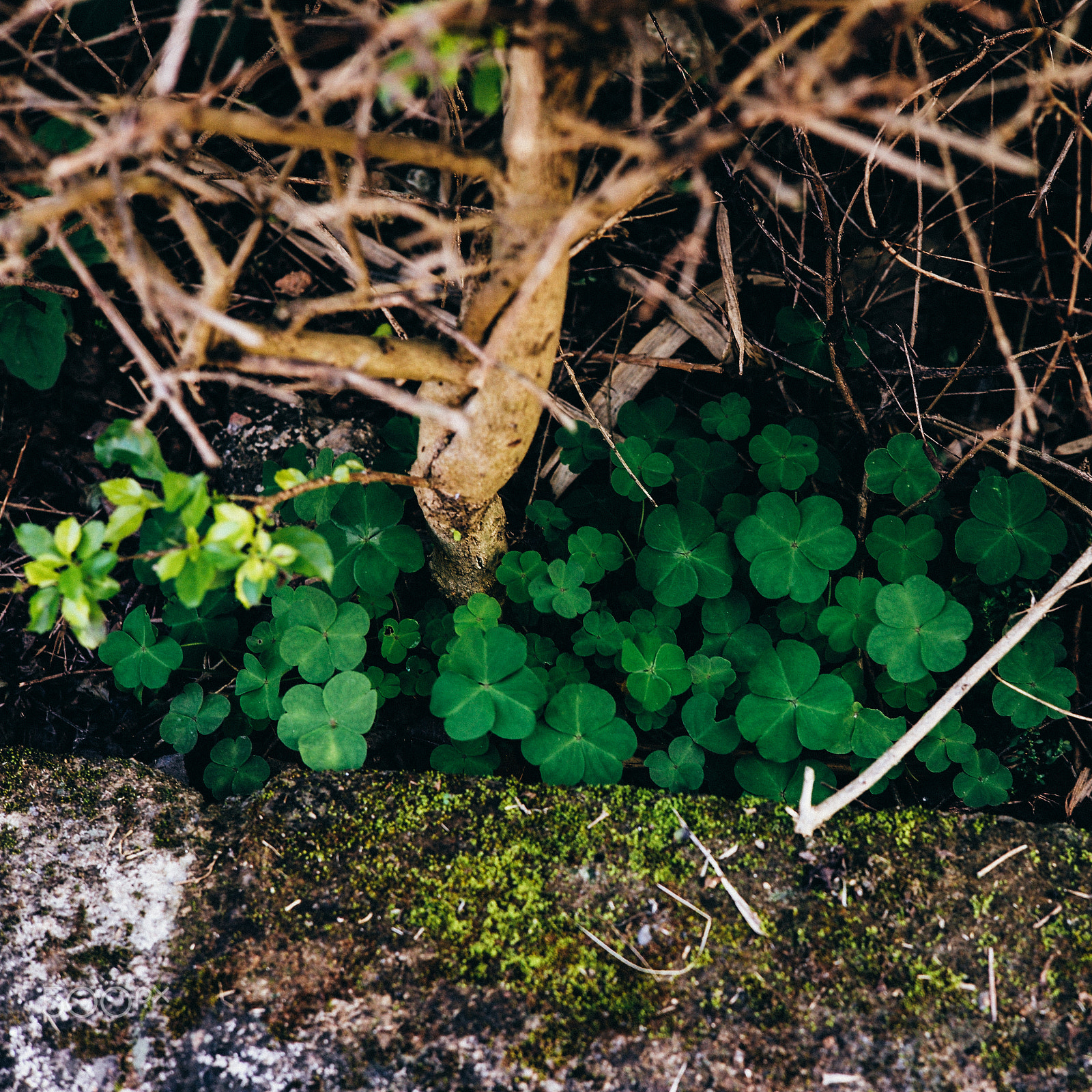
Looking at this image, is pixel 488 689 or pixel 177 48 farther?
→ pixel 488 689

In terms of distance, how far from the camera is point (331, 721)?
2279mm

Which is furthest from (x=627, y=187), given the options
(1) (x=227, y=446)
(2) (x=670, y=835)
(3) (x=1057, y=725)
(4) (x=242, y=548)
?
(3) (x=1057, y=725)

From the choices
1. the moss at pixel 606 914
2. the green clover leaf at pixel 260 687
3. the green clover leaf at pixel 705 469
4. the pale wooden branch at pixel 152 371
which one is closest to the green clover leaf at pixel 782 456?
the green clover leaf at pixel 705 469

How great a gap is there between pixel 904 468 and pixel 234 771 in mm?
2435

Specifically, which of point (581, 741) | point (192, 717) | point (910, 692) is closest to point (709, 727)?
point (581, 741)

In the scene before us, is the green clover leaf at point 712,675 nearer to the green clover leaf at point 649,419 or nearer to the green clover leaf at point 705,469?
the green clover leaf at point 705,469

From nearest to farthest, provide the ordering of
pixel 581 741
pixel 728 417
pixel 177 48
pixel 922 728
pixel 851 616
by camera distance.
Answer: pixel 177 48 → pixel 922 728 → pixel 581 741 → pixel 851 616 → pixel 728 417

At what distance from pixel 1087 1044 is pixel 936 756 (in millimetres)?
826

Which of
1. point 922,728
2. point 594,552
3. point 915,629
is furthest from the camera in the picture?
point 594,552

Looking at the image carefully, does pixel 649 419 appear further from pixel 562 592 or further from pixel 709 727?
pixel 709 727

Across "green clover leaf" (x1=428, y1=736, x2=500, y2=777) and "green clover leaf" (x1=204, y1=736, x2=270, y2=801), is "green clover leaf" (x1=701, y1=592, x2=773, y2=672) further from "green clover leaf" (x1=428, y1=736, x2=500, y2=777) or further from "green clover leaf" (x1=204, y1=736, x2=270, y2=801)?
"green clover leaf" (x1=204, y1=736, x2=270, y2=801)

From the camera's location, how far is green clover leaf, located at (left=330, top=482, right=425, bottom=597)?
2479mm

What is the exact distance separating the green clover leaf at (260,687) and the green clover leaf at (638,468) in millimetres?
1275

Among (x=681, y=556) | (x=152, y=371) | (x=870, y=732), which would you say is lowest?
(x=870, y=732)
